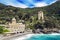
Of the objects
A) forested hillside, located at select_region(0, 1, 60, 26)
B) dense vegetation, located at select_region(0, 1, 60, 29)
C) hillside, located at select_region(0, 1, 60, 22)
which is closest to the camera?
dense vegetation, located at select_region(0, 1, 60, 29)

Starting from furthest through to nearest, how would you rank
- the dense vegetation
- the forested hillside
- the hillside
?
1. the hillside
2. the forested hillside
3. the dense vegetation

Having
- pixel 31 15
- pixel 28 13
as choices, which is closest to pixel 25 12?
pixel 28 13

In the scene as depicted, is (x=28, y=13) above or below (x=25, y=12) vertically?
below

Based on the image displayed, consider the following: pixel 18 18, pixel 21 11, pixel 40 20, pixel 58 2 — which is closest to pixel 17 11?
pixel 21 11

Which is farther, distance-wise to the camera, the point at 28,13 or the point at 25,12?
the point at 25,12

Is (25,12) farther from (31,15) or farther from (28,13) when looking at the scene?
(31,15)

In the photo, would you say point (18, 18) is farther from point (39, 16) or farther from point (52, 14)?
point (52, 14)

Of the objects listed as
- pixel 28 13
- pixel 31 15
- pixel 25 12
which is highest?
pixel 25 12

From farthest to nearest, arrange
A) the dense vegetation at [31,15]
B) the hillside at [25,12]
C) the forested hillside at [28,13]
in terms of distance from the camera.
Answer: the hillside at [25,12]
the forested hillside at [28,13]
the dense vegetation at [31,15]
